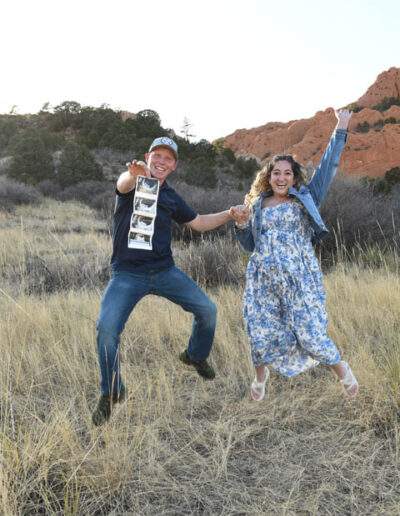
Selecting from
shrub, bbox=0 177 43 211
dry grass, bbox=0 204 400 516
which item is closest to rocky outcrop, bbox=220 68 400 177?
shrub, bbox=0 177 43 211

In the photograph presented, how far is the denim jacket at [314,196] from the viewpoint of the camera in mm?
3088

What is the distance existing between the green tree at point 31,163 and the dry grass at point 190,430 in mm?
15967

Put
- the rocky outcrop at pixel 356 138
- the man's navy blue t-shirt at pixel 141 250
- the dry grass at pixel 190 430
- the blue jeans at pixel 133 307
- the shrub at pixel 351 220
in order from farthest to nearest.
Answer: the rocky outcrop at pixel 356 138
the shrub at pixel 351 220
the man's navy blue t-shirt at pixel 141 250
the blue jeans at pixel 133 307
the dry grass at pixel 190 430

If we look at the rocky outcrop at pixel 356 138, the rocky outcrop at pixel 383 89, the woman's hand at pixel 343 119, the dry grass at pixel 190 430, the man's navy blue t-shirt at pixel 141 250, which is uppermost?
the rocky outcrop at pixel 383 89

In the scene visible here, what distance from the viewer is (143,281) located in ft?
9.84

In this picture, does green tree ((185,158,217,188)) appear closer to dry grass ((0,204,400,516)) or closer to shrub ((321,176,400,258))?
shrub ((321,176,400,258))

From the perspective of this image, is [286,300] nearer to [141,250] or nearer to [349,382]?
[349,382]

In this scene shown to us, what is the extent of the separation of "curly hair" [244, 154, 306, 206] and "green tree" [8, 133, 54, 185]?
17.2 metres

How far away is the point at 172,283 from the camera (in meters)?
3.09

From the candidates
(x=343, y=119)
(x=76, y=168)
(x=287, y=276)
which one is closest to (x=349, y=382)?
(x=287, y=276)

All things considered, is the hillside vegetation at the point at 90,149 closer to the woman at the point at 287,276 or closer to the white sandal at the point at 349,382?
the woman at the point at 287,276

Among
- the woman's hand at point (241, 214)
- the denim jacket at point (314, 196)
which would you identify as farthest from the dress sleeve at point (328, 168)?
the woman's hand at point (241, 214)

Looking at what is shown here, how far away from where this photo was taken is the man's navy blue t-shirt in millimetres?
3010

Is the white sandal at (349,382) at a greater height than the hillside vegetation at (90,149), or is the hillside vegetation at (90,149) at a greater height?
the hillside vegetation at (90,149)
